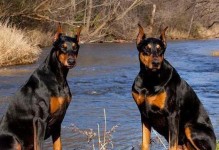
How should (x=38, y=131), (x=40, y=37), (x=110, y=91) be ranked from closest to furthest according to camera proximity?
(x=38, y=131)
(x=110, y=91)
(x=40, y=37)

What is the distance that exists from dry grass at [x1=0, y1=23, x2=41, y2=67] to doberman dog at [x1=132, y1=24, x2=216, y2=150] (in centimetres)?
1701

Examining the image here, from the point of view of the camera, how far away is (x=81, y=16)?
1834 inches

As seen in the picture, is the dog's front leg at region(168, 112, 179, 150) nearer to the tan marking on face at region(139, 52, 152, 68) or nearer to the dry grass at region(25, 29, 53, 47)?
the tan marking on face at region(139, 52, 152, 68)

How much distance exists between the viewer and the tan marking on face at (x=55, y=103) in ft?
19.9

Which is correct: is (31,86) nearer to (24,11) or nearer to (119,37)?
(24,11)

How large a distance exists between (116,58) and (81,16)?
18554 mm

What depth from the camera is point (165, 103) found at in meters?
6.28

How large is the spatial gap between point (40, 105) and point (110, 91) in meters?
10.6

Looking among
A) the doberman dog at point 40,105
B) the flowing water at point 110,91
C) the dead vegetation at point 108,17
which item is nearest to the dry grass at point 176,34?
the dead vegetation at point 108,17

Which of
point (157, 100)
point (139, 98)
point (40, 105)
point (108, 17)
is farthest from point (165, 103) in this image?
point (108, 17)

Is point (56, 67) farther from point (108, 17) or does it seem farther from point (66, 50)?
point (108, 17)

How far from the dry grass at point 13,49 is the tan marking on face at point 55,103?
17078 millimetres

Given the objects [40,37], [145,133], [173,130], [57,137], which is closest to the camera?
[173,130]

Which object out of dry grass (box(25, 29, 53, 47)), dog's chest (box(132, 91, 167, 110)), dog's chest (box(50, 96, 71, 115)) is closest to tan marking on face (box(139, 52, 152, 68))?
dog's chest (box(132, 91, 167, 110))
